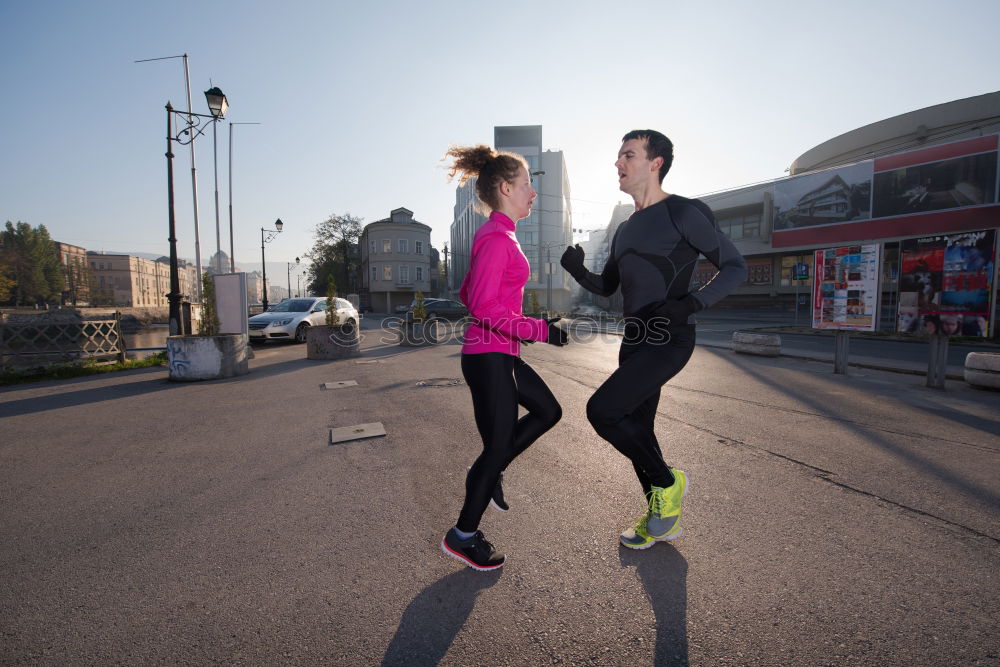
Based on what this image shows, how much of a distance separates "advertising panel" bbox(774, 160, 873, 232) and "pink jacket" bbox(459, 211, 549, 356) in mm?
35632

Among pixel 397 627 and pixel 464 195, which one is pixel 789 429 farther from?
pixel 464 195

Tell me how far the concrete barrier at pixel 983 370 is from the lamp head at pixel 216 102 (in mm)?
16609

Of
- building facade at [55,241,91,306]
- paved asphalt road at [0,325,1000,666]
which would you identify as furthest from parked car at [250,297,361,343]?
building facade at [55,241,91,306]

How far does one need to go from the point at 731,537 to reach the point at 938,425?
4272 millimetres

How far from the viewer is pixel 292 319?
15484 mm

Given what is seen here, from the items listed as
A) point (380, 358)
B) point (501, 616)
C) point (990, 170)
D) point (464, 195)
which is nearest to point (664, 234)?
point (501, 616)

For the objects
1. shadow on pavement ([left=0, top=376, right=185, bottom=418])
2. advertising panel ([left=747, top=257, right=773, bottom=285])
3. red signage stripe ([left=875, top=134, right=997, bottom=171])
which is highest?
red signage stripe ([left=875, top=134, right=997, bottom=171])

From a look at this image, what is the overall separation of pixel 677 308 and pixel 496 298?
902mm

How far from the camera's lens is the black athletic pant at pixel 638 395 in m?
2.34

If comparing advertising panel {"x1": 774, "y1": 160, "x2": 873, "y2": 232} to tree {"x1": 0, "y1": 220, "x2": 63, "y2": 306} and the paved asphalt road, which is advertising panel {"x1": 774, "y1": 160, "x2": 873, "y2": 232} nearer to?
the paved asphalt road

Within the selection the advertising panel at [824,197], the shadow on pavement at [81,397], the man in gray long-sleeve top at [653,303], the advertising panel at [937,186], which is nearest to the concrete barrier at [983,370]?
the man in gray long-sleeve top at [653,303]

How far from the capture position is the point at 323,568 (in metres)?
2.25

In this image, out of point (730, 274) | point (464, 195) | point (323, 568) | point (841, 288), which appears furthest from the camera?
point (464, 195)

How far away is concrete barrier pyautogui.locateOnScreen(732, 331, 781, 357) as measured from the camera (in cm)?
1089
